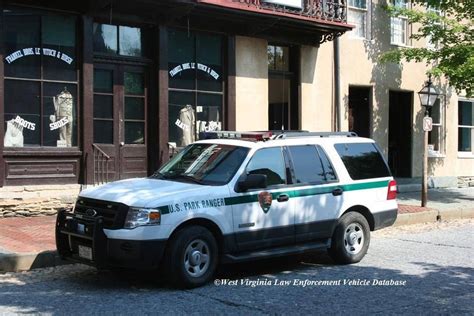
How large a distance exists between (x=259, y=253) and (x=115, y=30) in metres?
7.51

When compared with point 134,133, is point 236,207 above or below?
below

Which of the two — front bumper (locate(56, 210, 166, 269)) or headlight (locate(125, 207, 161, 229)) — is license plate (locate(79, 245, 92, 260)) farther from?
headlight (locate(125, 207, 161, 229))

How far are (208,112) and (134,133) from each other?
199 centimetres

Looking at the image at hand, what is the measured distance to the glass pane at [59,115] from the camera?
1217cm

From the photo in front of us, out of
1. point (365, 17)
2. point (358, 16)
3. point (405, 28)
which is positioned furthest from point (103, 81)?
point (405, 28)

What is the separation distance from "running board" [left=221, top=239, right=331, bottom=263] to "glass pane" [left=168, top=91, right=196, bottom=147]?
652 centimetres

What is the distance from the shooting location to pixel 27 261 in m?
8.03

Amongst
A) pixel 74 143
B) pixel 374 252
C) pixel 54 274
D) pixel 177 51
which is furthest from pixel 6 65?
pixel 374 252

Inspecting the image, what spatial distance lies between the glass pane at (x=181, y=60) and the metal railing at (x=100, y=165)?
233 cm

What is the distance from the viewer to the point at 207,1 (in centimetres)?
1340

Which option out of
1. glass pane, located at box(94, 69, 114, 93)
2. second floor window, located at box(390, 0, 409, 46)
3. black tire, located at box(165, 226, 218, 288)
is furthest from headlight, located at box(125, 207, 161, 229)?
second floor window, located at box(390, 0, 409, 46)

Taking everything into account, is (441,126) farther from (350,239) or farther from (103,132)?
(350,239)

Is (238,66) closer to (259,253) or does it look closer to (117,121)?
(117,121)

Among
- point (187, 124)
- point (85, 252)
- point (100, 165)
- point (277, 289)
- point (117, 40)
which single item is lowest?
point (277, 289)
